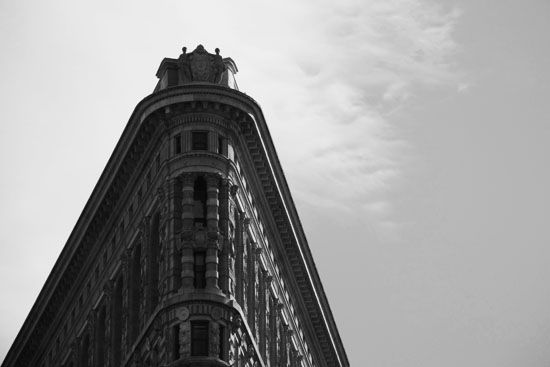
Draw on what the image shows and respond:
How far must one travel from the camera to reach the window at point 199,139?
128m

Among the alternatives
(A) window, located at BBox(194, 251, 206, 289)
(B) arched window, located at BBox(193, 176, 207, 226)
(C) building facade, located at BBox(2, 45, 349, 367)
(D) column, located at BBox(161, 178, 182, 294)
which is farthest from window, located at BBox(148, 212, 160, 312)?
(A) window, located at BBox(194, 251, 206, 289)

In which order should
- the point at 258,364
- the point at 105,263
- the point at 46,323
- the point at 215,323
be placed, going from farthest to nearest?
1. the point at 46,323
2. the point at 105,263
3. the point at 258,364
4. the point at 215,323

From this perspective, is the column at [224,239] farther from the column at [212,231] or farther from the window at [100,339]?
the window at [100,339]

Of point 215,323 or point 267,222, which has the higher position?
point 267,222

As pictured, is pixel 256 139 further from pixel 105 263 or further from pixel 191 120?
pixel 105 263

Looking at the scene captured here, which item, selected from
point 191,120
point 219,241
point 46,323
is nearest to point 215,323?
point 219,241

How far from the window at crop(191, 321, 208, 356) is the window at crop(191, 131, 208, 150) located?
1299cm

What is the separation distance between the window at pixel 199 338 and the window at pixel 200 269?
2.74 metres

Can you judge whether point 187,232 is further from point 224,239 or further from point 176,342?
point 176,342

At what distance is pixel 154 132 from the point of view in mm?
130500

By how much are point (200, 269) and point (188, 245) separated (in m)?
1.69

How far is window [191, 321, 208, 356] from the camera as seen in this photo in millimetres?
120250

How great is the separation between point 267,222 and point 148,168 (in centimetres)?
1118

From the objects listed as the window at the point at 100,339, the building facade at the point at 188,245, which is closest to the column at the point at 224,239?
the building facade at the point at 188,245
